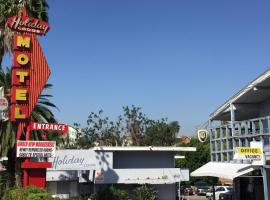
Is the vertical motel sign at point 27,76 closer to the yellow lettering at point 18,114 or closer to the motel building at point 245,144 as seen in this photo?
the yellow lettering at point 18,114

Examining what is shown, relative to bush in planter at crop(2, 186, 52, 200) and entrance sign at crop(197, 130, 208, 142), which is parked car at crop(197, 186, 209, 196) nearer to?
entrance sign at crop(197, 130, 208, 142)

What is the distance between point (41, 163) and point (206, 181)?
48.5 m

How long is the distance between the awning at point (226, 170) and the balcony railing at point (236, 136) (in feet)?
3.06

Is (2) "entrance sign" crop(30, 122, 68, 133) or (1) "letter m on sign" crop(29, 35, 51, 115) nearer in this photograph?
(2) "entrance sign" crop(30, 122, 68, 133)

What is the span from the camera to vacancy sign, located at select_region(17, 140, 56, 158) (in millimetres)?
22438

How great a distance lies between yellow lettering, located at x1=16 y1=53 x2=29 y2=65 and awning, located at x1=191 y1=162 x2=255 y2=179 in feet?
34.2

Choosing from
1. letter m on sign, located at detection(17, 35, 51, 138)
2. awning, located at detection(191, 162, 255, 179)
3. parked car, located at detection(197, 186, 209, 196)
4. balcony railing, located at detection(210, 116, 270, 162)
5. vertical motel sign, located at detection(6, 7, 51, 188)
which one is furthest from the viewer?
parked car, located at detection(197, 186, 209, 196)

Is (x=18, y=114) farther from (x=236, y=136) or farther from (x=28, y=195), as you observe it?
(x=236, y=136)

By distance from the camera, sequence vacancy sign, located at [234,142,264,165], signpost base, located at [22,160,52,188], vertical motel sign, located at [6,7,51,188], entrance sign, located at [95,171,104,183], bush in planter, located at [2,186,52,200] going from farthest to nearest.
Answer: entrance sign, located at [95,171,104,183], vertical motel sign, located at [6,7,51,188], signpost base, located at [22,160,52,188], vacancy sign, located at [234,142,264,165], bush in planter, located at [2,186,52,200]

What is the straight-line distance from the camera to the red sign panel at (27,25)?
2425 centimetres

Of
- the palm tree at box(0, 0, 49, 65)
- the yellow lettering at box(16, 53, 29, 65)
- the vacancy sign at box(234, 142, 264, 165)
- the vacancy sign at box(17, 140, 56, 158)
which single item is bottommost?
the vacancy sign at box(234, 142, 264, 165)

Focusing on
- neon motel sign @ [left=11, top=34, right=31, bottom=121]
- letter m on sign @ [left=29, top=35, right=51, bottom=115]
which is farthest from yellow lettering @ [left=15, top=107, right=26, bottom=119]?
letter m on sign @ [left=29, top=35, right=51, bottom=115]

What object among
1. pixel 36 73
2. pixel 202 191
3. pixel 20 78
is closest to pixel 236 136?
pixel 36 73

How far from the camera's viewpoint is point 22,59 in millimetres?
24188
